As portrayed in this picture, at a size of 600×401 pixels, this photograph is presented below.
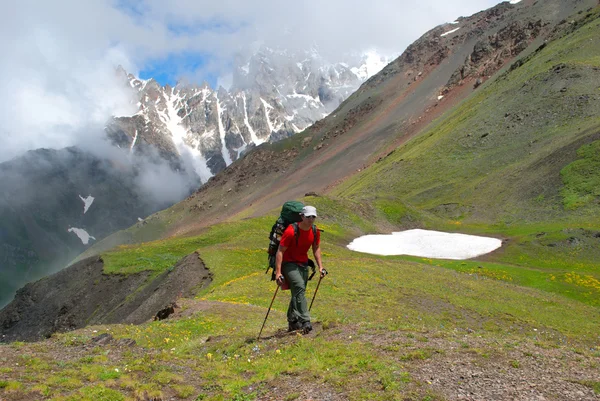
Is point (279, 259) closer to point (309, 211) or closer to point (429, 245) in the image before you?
point (309, 211)

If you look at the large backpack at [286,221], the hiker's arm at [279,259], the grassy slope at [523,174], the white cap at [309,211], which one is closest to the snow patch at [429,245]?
the grassy slope at [523,174]

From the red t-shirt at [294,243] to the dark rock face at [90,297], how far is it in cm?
2081

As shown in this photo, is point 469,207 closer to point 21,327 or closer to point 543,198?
point 543,198

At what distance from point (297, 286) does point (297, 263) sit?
72 cm

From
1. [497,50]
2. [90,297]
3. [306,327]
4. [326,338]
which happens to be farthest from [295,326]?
[497,50]

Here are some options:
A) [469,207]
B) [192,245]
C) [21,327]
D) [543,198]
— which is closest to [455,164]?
[469,207]

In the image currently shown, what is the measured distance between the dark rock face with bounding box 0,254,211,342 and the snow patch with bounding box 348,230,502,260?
1919cm

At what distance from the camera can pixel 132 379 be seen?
1135 centimetres

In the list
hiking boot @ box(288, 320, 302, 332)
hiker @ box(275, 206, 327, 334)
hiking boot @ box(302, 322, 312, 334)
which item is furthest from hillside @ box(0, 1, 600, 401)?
hiker @ box(275, 206, 327, 334)

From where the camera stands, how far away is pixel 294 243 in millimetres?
13977

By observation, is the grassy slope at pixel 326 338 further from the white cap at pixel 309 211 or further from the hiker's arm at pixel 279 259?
the white cap at pixel 309 211

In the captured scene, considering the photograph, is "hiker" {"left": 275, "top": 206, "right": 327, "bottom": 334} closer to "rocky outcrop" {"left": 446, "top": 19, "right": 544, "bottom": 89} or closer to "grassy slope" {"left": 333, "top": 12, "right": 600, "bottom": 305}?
"grassy slope" {"left": 333, "top": 12, "right": 600, "bottom": 305}

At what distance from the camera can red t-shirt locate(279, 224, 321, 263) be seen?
13.7 m

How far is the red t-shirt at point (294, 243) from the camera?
13.7 m
